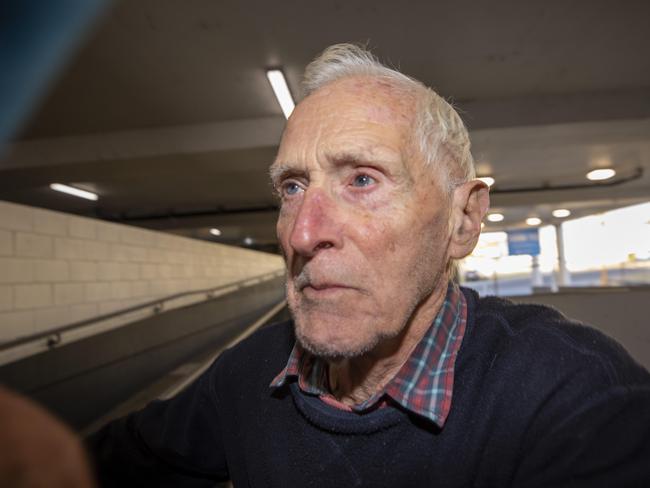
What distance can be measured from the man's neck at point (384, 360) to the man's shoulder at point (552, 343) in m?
0.10

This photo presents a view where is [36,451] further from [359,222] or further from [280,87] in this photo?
[280,87]

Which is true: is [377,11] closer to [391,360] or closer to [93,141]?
[391,360]

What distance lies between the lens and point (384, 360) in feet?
2.89

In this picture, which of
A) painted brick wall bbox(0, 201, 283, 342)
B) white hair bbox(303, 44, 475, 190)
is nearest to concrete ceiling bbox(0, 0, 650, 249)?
painted brick wall bbox(0, 201, 283, 342)

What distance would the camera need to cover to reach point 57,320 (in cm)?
328

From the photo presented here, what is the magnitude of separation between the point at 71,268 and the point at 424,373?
11.6 ft

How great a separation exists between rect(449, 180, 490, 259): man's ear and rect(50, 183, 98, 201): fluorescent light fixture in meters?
6.40

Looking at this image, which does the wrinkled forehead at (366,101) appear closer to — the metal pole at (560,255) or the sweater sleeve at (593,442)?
the sweater sleeve at (593,442)

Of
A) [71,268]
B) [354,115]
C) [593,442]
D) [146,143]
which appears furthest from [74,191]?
[593,442]

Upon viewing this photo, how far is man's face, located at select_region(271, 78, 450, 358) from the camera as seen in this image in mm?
768

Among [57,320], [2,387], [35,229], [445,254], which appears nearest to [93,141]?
[35,229]

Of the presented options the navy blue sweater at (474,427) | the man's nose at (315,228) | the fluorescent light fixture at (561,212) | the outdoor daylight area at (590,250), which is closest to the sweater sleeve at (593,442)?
the navy blue sweater at (474,427)

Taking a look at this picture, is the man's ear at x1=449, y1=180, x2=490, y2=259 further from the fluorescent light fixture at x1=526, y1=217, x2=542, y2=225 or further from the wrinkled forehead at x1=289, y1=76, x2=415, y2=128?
the fluorescent light fixture at x1=526, y1=217, x2=542, y2=225

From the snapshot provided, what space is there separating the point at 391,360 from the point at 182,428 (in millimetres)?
549
